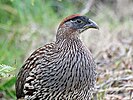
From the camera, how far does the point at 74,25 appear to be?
6.38 meters

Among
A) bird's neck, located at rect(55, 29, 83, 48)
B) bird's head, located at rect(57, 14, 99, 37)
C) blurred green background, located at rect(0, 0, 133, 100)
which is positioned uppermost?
blurred green background, located at rect(0, 0, 133, 100)

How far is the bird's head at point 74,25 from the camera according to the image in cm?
635

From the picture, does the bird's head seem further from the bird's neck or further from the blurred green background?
the blurred green background

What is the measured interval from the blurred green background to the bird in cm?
→ 191

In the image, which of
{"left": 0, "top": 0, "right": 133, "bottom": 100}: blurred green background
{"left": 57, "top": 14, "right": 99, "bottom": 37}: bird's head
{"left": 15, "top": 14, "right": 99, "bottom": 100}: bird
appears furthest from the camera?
{"left": 0, "top": 0, "right": 133, "bottom": 100}: blurred green background

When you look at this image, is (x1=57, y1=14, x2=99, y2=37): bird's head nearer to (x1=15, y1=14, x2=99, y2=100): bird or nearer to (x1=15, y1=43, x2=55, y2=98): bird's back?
(x1=15, y1=14, x2=99, y2=100): bird

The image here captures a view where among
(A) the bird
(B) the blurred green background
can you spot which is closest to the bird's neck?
(A) the bird

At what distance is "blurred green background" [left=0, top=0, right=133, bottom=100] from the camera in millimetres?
9305

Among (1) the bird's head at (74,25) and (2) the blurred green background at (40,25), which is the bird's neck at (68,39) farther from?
(2) the blurred green background at (40,25)

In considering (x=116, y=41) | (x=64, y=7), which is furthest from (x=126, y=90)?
(x=64, y=7)

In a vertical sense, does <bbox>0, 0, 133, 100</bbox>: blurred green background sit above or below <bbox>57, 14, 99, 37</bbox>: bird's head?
above

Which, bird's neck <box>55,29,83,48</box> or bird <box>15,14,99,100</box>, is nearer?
bird <box>15,14,99,100</box>

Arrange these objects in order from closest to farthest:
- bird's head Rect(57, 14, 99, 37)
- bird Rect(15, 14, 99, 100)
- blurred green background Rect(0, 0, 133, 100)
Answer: bird Rect(15, 14, 99, 100) < bird's head Rect(57, 14, 99, 37) < blurred green background Rect(0, 0, 133, 100)

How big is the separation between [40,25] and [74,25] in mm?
4068
